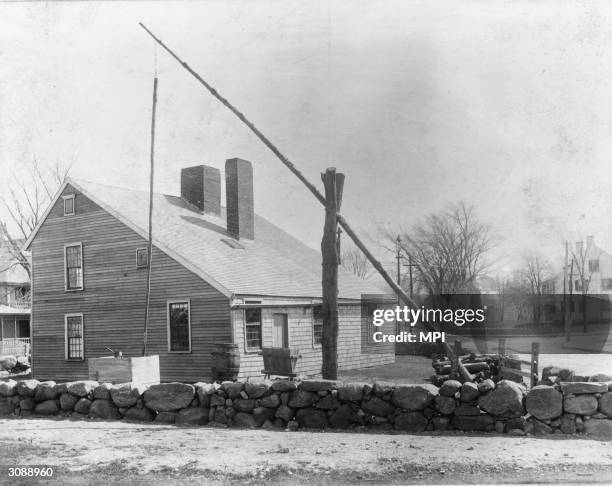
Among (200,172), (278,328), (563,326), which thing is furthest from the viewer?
(563,326)

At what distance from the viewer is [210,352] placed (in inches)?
778

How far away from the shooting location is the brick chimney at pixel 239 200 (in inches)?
1000

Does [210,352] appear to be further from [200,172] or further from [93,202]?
[200,172]

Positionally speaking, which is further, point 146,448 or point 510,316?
point 510,316

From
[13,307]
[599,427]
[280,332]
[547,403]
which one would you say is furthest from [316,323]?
[13,307]

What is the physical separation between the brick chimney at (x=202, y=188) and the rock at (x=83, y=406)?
1491 cm

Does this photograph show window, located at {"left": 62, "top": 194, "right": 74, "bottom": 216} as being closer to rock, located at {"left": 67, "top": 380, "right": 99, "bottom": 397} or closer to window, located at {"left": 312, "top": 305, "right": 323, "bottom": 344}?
window, located at {"left": 312, "top": 305, "right": 323, "bottom": 344}

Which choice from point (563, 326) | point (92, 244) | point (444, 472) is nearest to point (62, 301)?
point (92, 244)

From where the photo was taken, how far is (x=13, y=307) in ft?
150

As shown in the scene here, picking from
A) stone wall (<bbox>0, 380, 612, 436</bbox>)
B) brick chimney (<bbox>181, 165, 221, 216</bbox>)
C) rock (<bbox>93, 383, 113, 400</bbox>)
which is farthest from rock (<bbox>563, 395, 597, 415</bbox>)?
brick chimney (<bbox>181, 165, 221, 216</bbox>)

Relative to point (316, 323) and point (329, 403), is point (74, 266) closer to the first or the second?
point (316, 323)

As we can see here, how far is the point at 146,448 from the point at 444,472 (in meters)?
4.00

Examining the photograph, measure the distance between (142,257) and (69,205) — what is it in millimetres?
3828

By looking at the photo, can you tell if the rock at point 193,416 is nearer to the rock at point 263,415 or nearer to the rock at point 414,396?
the rock at point 263,415
